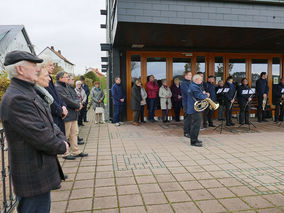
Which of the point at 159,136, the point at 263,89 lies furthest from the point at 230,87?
the point at 159,136

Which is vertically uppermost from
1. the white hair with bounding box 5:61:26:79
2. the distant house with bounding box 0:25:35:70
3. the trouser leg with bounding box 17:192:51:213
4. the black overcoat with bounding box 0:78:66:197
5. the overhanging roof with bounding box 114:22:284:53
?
the distant house with bounding box 0:25:35:70

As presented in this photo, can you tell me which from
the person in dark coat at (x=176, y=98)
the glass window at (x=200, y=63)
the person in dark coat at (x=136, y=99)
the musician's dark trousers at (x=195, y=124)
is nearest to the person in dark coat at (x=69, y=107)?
the musician's dark trousers at (x=195, y=124)

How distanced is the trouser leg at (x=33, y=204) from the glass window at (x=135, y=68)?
830cm

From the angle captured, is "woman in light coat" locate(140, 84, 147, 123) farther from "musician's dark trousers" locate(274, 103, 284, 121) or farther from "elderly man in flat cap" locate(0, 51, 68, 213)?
"elderly man in flat cap" locate(0, 51, 68, 213)

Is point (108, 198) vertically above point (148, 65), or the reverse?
point (148, 65)

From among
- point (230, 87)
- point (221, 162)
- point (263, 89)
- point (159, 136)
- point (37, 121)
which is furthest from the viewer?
point (263, 89)

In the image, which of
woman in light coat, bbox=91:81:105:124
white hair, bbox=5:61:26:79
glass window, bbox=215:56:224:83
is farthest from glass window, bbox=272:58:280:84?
white hair, bbox=5:61:26:79

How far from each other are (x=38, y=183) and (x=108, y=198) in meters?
1.53

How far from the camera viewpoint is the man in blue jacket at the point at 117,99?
8930mm

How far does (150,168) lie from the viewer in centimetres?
416

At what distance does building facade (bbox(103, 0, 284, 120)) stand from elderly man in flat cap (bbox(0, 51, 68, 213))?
14.6 feet

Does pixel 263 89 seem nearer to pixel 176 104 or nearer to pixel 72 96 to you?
pixel 176 104

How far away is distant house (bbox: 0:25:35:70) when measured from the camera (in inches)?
1006

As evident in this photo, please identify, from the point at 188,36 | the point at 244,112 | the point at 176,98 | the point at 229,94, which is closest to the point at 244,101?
the point at 244,112
